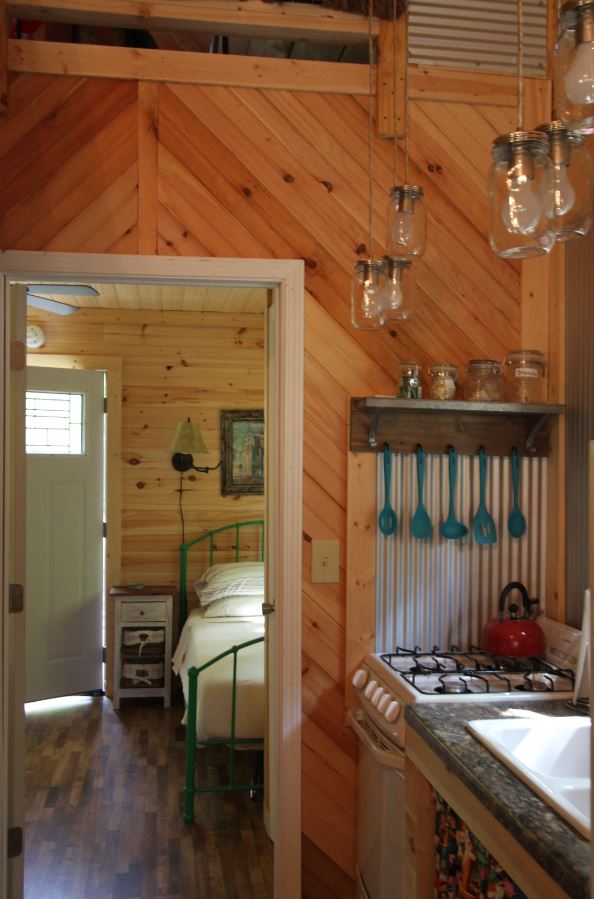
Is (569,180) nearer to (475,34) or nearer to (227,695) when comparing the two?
(475,34)

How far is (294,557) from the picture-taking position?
2443mm

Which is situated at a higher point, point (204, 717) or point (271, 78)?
point (271, 78)

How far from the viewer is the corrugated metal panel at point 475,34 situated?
2484mm

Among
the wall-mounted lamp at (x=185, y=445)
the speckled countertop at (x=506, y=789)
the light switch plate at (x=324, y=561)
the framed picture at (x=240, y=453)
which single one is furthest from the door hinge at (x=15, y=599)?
the framed picture at (x=240, y=453)

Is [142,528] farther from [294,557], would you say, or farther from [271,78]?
[271,78]

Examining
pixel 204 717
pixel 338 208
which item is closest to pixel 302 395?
pixel 338 208

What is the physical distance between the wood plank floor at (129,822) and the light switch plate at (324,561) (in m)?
1.31

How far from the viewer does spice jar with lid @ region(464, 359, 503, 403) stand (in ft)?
8.04

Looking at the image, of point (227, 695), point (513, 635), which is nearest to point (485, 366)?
point (513, 635)

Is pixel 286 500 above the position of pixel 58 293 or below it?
below

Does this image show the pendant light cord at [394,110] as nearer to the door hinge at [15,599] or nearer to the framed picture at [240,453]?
the door hinge at [15,599]

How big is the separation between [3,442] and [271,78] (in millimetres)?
1379

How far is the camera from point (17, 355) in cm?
251

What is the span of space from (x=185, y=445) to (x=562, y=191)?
4124 millimetres
